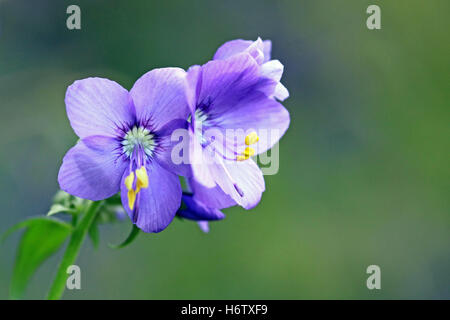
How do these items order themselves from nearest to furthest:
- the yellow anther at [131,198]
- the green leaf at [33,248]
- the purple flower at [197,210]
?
the yellow anther at [131,198], the purple flower at [197,210], the green leaf at [33,248]

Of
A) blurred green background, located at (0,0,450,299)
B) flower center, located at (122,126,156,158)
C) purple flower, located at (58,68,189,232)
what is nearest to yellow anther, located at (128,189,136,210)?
purple flower, located at (58,68,189,232)

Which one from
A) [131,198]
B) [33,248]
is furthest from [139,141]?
[33,248]

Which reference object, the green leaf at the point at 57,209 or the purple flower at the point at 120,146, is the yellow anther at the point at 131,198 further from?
the green leaf at the point at 57,209

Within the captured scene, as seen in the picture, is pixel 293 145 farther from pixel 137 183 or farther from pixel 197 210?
pixel 137 183

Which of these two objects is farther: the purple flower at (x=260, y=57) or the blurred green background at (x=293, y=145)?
the blurred green background at (x=293, y=145)

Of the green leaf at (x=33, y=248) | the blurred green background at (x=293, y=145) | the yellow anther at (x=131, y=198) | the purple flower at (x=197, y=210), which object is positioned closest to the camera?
the yellow anther at (x=131, y=198)

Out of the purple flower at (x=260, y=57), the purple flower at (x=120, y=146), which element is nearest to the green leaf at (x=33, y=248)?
the purple flower at (x=120, y=146)

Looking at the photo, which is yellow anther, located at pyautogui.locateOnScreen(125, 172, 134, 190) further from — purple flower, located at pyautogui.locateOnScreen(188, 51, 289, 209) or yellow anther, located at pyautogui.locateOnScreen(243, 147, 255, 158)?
yellow anther, located at pyautogui.locateOnScreen(243, 147, 255, 158)

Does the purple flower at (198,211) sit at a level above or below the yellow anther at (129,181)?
below
